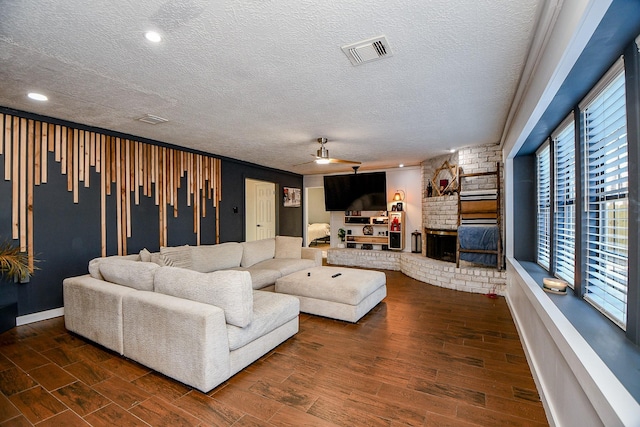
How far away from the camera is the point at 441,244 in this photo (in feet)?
18.8

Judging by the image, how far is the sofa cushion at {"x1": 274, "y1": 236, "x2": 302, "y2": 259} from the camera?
5488 millimetres

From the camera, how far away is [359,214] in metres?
7.73

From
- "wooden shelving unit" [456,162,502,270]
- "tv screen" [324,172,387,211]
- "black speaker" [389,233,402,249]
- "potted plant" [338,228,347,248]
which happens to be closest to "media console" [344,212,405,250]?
"black speaker" [389,233,402,249]

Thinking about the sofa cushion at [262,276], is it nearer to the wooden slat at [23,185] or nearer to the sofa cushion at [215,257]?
the sofa cushion at [215,257]

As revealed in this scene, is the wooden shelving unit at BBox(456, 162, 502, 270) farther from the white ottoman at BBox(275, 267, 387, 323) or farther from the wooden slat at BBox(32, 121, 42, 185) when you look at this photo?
the wooden slat at BBox(32, 121, 42, 185)

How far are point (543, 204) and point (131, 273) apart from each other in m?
4.47

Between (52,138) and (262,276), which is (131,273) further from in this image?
(52,138)

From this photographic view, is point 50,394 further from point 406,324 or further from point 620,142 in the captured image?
point 620,142

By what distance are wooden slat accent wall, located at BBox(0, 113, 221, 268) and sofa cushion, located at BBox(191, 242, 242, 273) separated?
1002 millimetres

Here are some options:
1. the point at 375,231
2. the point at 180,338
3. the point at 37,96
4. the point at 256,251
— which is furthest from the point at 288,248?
the point at 37,96

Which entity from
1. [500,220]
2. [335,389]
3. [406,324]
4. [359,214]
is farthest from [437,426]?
[359,214]

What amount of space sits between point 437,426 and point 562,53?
2.20m

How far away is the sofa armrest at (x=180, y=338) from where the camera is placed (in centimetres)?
207

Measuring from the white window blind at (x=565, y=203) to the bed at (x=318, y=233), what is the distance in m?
7.50
